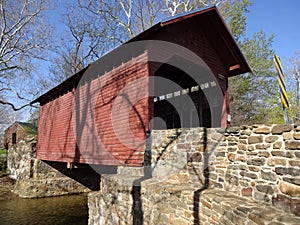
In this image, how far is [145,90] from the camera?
6527 millimetres

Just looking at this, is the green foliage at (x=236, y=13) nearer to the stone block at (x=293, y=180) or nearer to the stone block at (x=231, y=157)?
the stone block at (x=231, y=157)

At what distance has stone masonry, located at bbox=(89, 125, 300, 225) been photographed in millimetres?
3375

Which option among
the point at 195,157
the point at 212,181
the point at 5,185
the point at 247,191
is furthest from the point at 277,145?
the point at 5,185

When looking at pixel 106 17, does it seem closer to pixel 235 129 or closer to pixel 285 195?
pixel 235 129

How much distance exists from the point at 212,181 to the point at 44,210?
31.5 ft

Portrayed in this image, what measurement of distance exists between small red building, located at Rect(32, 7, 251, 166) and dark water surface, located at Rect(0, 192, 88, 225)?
253 centimetres

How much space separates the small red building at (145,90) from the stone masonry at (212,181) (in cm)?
89

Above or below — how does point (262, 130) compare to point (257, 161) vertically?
above

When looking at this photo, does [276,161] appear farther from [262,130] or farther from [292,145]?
[262,130]

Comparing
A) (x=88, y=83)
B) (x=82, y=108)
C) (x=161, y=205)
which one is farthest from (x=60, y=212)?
(x=161, y=205)

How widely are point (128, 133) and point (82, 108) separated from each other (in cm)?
354

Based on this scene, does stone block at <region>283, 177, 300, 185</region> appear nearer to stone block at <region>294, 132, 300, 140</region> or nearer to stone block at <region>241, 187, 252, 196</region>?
stone block at <region>294, 132, 300, 140</region>

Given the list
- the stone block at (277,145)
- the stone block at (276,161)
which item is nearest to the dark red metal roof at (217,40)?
the stone block at (277,145)

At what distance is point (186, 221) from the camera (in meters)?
4.57
